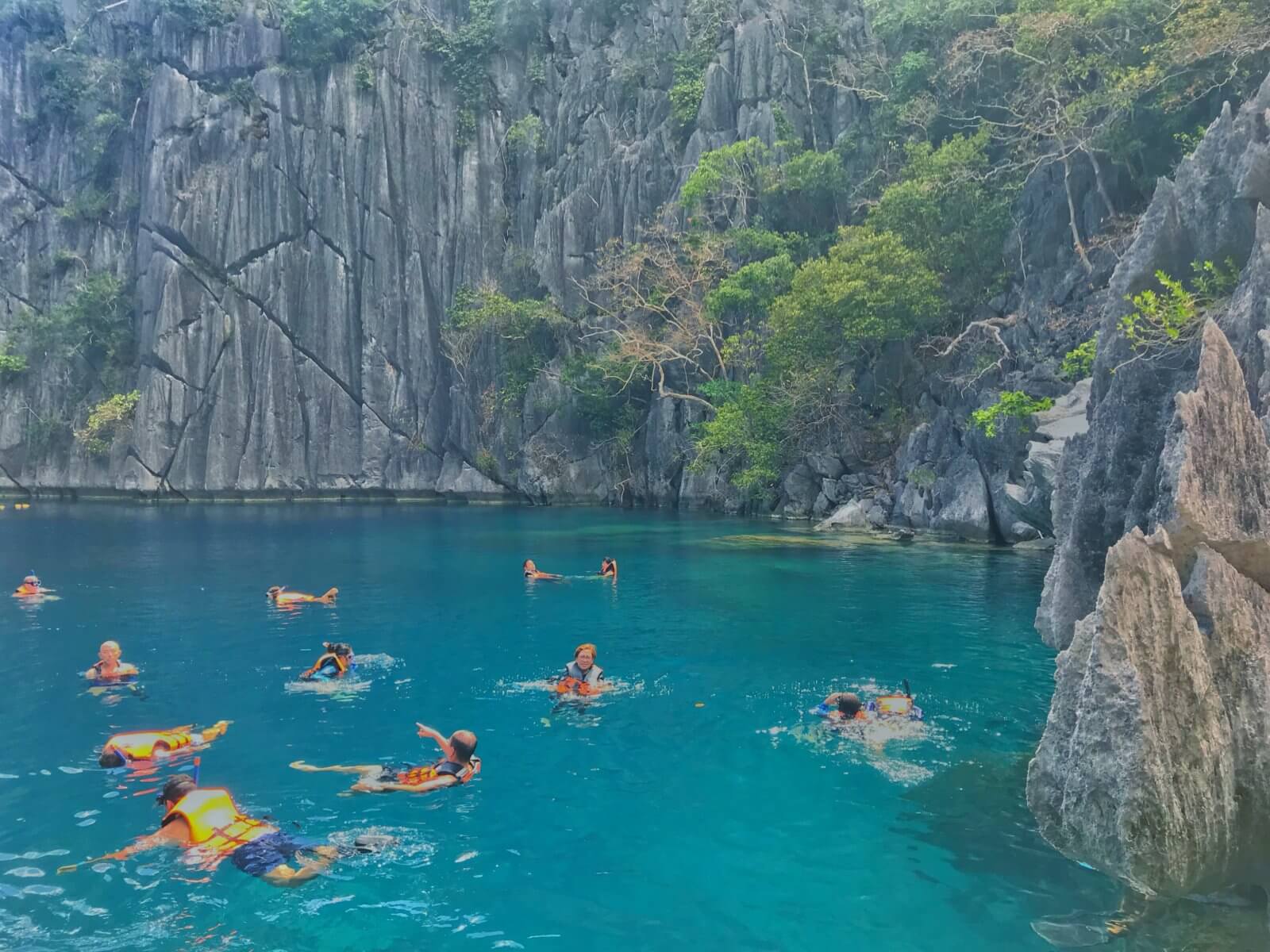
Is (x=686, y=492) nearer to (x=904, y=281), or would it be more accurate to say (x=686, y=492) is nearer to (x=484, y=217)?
(x=904, y=281)

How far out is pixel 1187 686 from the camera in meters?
7.33

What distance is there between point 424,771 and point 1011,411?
75.7 ft

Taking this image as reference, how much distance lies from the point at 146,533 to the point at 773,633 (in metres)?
28.5

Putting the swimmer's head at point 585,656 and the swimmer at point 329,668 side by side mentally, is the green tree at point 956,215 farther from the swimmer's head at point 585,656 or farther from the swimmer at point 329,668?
the swimmer at point 329,668

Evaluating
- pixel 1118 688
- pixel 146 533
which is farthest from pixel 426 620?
pixel 146 533

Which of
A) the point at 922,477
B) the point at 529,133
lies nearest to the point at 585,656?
the point at 922,477

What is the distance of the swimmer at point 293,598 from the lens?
21250mm

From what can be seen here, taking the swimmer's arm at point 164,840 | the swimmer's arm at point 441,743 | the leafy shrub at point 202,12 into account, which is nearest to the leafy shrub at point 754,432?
the swimmer's arm at point 441,743

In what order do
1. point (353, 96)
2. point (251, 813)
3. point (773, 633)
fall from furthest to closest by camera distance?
point (353, 96), point (773, 633), point (251, 813)

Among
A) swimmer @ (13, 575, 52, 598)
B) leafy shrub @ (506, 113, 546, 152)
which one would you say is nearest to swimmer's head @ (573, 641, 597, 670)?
swimmer @ (13, 575, 52, 598)

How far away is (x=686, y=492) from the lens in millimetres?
49500

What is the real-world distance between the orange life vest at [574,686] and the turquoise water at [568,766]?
32 centimetres

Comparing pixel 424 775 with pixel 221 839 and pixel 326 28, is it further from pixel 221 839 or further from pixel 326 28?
pixel 326 28

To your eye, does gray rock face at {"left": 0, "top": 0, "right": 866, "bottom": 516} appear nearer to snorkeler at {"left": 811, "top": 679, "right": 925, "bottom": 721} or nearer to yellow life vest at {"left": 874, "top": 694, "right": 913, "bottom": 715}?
snorkeler at {"left": 811, "top": 679, "right": 925, "bottom": 721}
